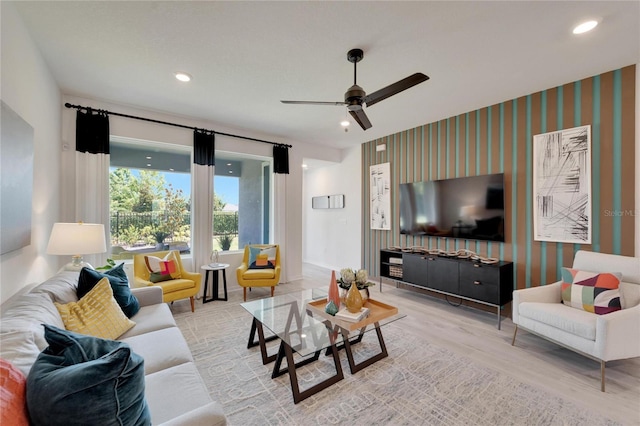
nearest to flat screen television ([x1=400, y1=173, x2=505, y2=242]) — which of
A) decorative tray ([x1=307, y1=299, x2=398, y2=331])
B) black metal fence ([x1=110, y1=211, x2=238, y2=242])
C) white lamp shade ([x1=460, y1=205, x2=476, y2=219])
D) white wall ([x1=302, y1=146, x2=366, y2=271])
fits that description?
white lamp shade ([x1=460, y1=205, x2=476, y2=219])

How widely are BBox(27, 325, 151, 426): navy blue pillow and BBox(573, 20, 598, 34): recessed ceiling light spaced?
11.3 feet

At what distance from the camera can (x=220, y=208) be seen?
4578 mm

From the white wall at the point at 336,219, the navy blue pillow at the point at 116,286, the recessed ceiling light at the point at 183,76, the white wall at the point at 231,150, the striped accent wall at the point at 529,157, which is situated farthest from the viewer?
the white wall at the point at 336,219

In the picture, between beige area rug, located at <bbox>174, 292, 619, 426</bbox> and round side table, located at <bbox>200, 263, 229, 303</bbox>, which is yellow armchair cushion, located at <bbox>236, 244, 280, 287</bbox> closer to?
round side table, located at <bbox>200, 263, 229, 303</bbox>

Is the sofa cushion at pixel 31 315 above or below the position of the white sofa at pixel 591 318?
above

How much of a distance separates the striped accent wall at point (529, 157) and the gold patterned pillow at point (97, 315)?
13.1 ft

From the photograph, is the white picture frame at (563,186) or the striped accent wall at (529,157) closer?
the striped accent wall at (529,157)

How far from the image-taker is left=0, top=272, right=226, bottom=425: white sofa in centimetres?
104

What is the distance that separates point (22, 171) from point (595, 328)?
4.35 meters

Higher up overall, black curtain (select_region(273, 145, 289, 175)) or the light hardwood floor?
black curtain (select_region(273, 145, 289, 175))

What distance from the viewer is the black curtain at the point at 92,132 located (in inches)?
131

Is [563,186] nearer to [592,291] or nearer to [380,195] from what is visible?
[592,291]

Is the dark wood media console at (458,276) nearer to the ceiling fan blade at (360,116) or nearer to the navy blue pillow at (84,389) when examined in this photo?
the ceiling fan blade at (360,116)

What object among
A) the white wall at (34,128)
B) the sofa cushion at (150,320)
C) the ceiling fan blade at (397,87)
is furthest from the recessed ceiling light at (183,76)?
the sofa cushion at (150,320)
